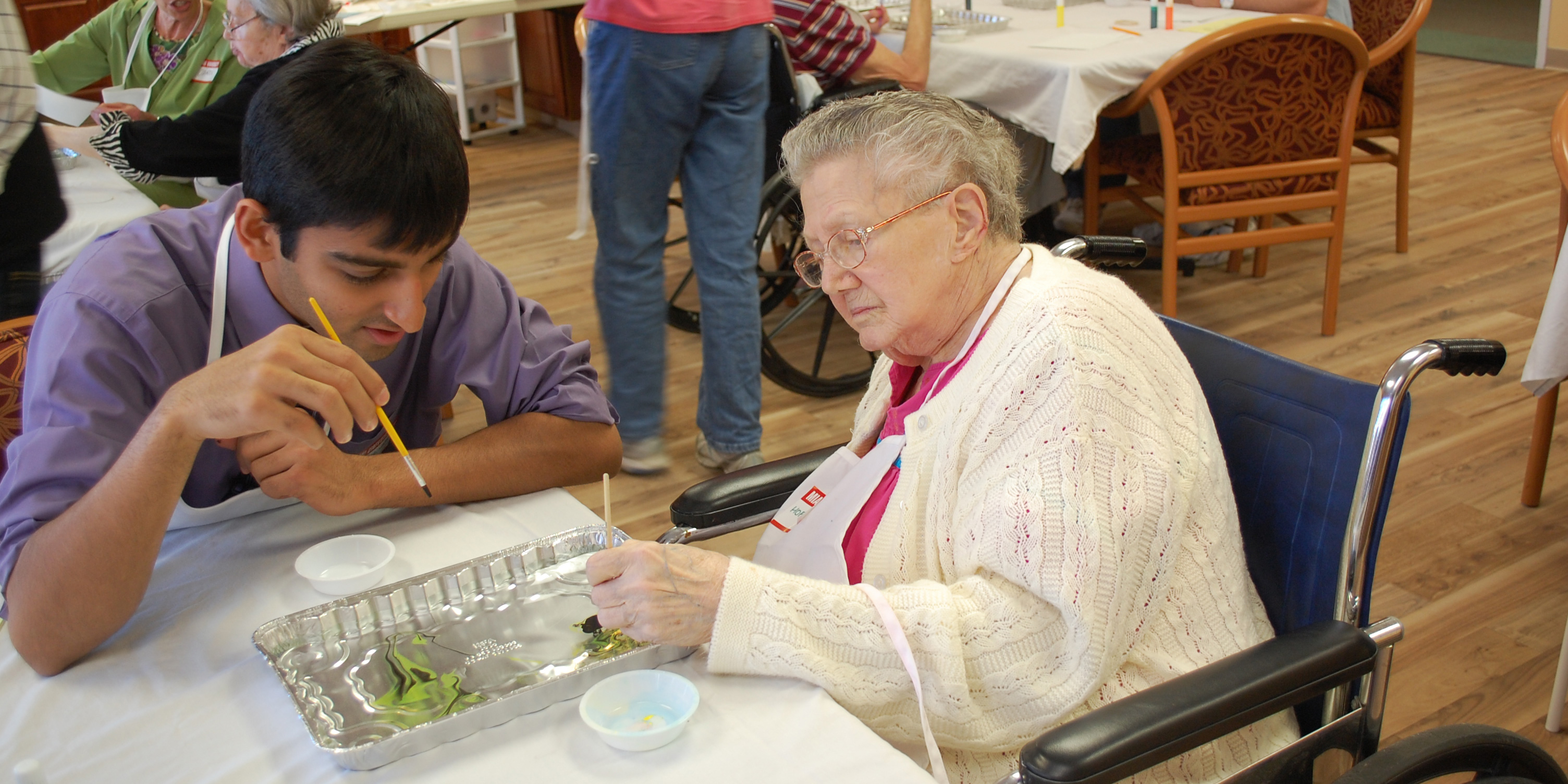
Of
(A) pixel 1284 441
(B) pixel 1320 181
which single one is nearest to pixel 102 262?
(A) pixel 1284 441

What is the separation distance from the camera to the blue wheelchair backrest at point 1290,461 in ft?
3.64

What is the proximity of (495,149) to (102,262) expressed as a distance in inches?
194

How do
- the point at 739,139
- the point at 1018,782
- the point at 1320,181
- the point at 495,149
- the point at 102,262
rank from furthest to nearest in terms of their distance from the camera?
the point at 495,149, the point at 1320,181, the point at 739,139, the point at 102,262, the point at 1018,782

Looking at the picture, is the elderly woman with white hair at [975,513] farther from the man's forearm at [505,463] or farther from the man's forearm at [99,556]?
the man's forearm at [99,556]

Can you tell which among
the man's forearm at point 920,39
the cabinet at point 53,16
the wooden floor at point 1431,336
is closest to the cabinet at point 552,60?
the wooden floor at point 1431,336

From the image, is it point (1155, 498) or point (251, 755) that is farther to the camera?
point (1155, 498)

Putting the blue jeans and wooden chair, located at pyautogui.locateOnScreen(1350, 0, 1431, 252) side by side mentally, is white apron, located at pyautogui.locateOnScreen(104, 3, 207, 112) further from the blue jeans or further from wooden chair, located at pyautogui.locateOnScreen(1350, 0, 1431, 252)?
wooden chair, located at pyautogui.locateOnScreen(1350, 0, 1431, 252)

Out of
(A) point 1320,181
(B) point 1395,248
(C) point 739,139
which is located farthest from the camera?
(B) point 1395,248

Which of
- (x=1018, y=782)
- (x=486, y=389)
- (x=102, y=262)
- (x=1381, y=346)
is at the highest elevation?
(x=102, y=262)

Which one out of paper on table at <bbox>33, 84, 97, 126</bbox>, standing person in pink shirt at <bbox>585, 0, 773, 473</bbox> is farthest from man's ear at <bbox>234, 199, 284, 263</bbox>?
paper on table at <bbox>33, 84, 97, 126</bbox>

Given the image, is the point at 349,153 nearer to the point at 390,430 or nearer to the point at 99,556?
the point at 390,430

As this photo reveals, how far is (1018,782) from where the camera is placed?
2.76 ft

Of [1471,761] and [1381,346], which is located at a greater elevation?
[1471,761]

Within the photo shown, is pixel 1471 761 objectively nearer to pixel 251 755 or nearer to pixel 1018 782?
pixel 1018 782
